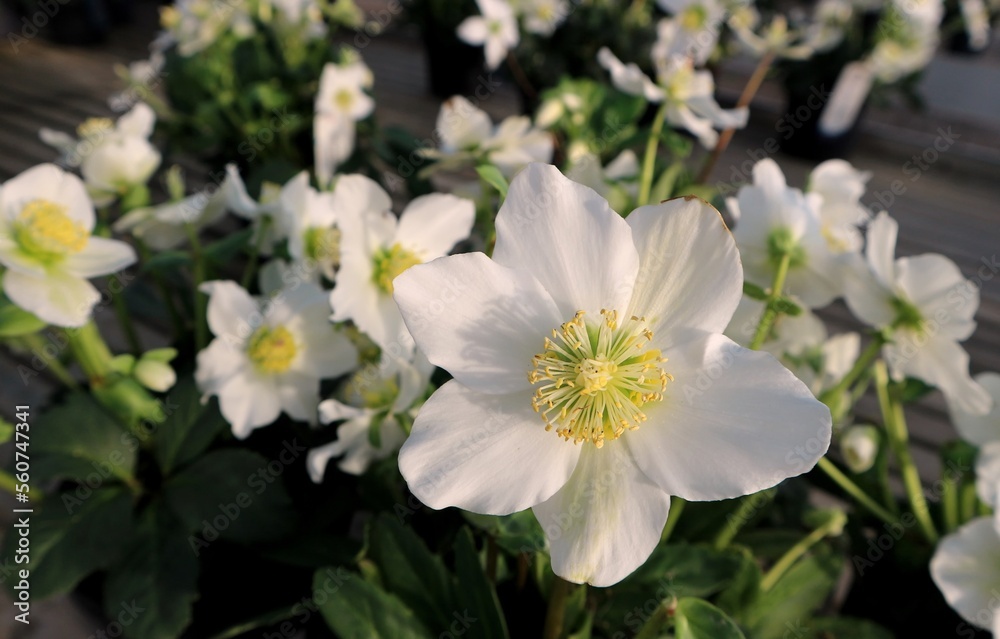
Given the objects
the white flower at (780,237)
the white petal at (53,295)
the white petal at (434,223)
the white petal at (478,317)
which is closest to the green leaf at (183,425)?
the white petal at (53,295)

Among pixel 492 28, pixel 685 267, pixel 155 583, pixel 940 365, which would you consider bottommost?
pixel 155 583

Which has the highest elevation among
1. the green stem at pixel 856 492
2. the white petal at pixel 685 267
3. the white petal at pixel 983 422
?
the white petal at pixel 685 267

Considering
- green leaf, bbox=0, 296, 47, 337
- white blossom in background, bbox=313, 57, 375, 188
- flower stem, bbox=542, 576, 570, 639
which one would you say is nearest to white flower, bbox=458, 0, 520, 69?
white blossom in background, bbox=313, 57, 375, 188

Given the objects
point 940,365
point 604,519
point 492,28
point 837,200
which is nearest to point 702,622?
point 604,519

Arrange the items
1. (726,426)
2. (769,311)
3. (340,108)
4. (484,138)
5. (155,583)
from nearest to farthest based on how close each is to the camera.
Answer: (726,426), (769,311), (155,583), (484,138), (340,108)

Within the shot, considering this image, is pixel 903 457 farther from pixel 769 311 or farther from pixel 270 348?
pixel 270 348

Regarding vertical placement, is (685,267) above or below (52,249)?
above

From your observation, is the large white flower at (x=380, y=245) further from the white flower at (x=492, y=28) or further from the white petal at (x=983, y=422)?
the white flower at (x=492, y=28)

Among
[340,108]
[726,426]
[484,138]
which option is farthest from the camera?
[340,108]

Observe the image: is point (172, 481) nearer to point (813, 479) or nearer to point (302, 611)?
point (302, 611)
